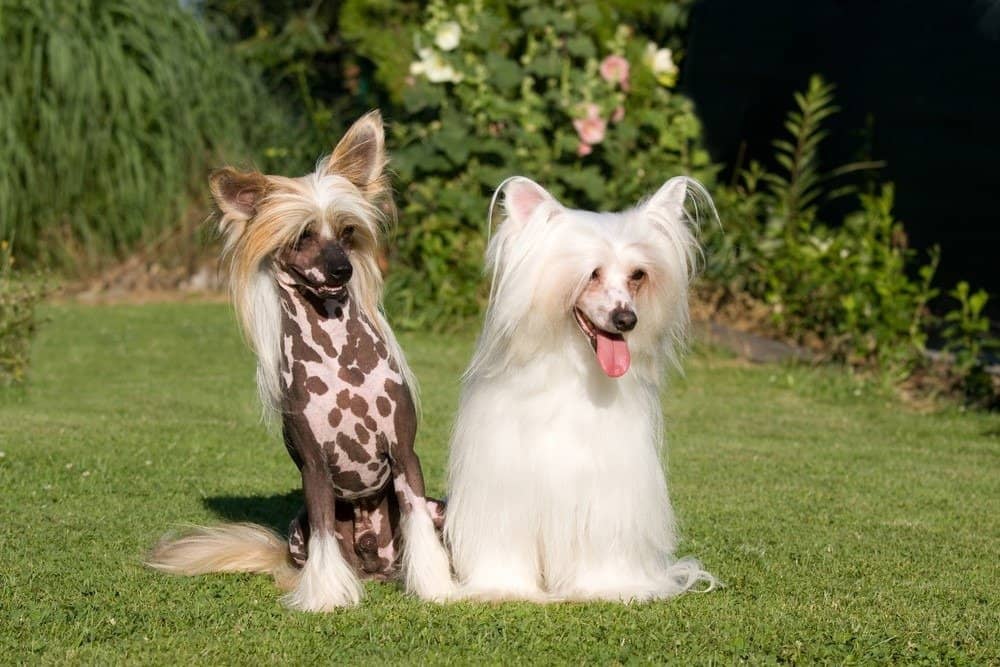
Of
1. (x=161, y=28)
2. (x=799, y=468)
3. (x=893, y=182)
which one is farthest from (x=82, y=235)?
(x=799, y=468)

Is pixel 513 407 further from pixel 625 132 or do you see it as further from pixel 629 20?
pixel 629 20

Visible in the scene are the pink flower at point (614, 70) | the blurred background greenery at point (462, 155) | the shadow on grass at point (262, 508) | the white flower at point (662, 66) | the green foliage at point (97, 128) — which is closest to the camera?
the shadow on grass at point (262, 508)

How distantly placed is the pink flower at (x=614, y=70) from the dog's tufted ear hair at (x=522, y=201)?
6.83m

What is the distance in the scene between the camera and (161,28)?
13.2 m

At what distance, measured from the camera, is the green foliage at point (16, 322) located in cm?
805

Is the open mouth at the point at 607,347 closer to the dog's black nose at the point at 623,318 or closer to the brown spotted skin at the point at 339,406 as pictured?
the dog's black nose at the point at 623,318

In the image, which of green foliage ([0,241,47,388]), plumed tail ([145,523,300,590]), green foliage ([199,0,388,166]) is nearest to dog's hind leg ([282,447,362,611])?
plumed tail ([145,523,300,590])

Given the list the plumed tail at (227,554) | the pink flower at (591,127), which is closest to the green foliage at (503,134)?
the pink flower at (591,127)

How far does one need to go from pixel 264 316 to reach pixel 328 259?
0.34m

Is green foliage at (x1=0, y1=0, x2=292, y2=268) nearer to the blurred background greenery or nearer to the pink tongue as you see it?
the blurred background greenery

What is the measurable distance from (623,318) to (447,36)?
7.06m

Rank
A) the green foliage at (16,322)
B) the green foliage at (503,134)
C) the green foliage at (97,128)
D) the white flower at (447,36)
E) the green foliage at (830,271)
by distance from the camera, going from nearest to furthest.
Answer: the green foliage at (16,322) < the green foliage at (830,271) < the green foliage at (503,134) < the white flower at (447,36) < the green foliage at (97,128)

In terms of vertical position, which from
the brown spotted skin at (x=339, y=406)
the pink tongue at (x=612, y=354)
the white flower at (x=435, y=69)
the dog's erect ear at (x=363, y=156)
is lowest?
the brown spotted skin at (x=339, y=406)

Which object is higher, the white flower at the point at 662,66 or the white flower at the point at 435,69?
the white flower at the point at 662,66
